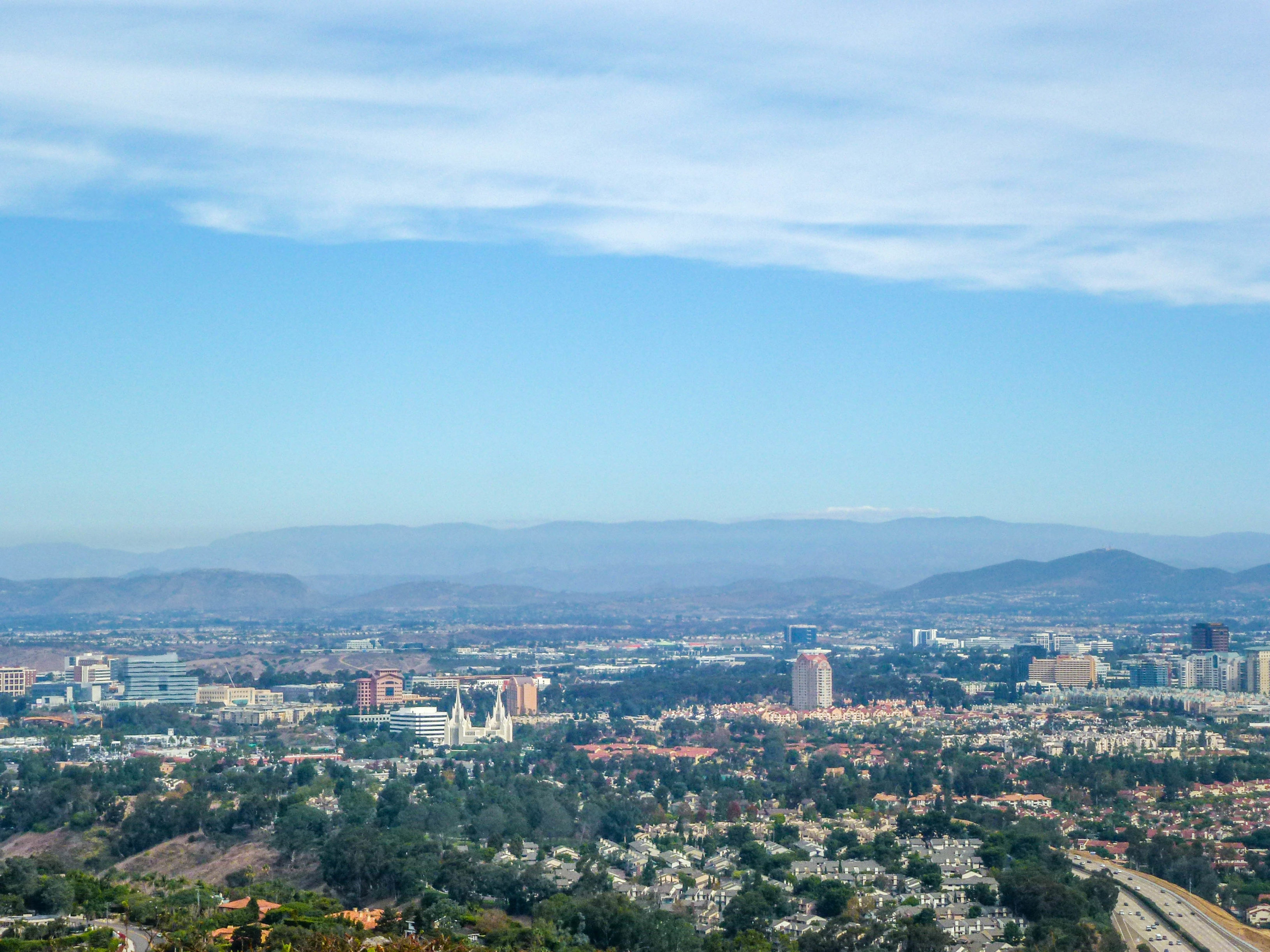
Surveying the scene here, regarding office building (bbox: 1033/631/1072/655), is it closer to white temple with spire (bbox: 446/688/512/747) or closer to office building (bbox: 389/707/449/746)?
white temple with spire (bbox: 446/688/512/747)

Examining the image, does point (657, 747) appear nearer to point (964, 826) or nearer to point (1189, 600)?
point (964, 826)

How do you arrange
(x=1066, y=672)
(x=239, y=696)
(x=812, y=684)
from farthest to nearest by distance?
(x=1066, y=672), (x=239, y=696), (x=812, y=684)

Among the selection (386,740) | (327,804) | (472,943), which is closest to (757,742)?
(386,740)

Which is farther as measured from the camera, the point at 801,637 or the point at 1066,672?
the point at 801,637

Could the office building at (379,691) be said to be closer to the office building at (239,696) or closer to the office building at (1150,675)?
the office building at (239,696)

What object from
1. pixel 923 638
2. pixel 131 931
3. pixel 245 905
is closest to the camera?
pixel 131 931

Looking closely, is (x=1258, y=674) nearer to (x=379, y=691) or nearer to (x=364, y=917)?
(x=379, y=691)

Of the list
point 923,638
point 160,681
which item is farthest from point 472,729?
point 923,638

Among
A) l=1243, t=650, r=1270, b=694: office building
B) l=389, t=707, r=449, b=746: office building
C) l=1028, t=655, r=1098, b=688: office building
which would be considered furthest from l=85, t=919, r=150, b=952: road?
l=1243, t=650, r=1270, b=694: office building
